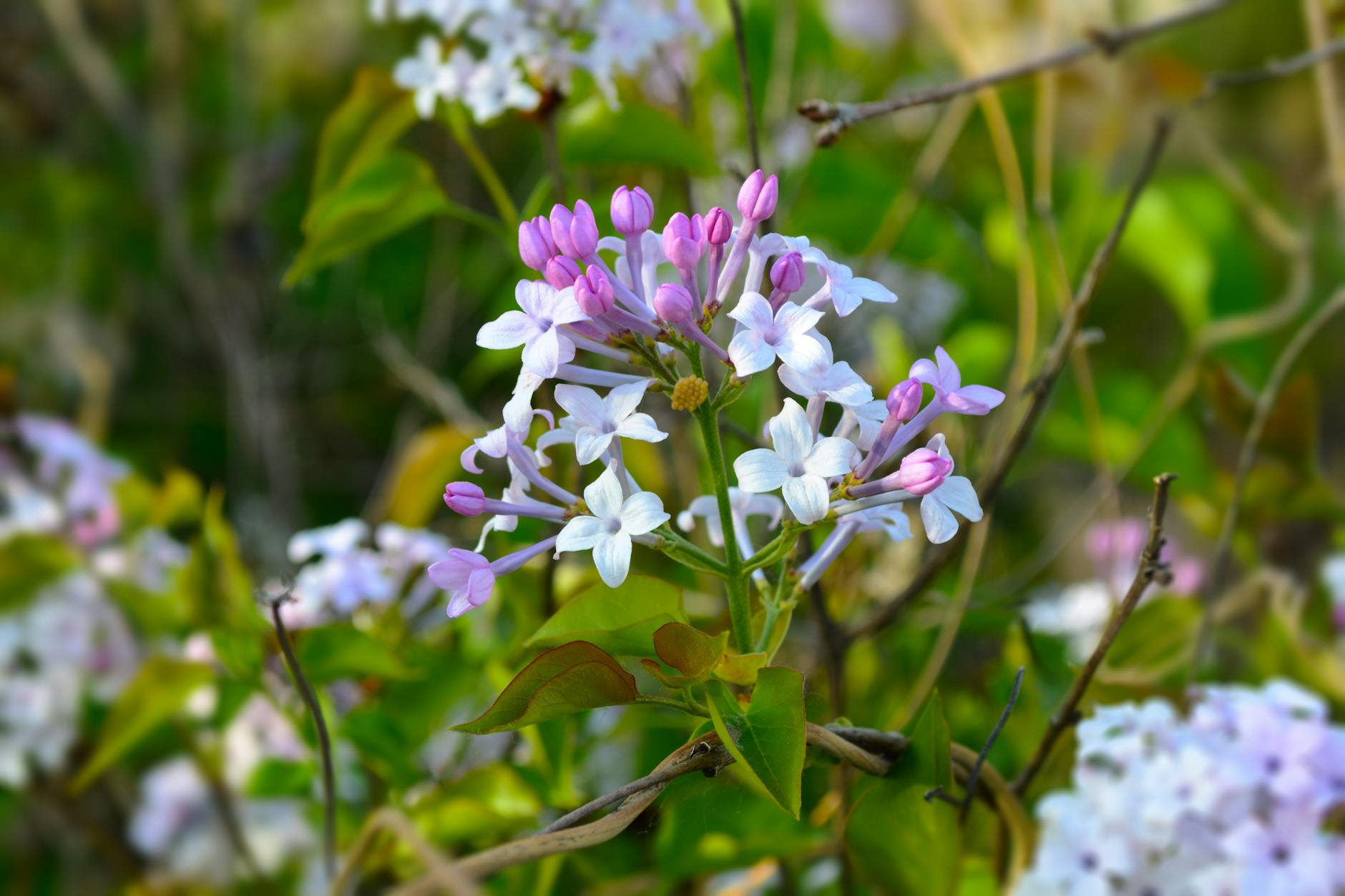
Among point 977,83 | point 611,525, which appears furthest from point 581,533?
point 977,83

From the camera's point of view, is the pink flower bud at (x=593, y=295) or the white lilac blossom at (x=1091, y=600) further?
the white lilac blossom at (x=1091, y=600)

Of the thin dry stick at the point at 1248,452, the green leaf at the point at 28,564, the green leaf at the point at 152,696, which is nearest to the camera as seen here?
the thin dry stick at the point at 1248,452

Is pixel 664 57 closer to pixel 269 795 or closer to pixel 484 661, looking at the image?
pixel 484 661

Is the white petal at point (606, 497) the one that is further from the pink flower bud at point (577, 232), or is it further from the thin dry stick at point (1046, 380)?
the thin dry stick at point (1046, 380)

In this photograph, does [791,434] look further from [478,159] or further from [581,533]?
[478,159]

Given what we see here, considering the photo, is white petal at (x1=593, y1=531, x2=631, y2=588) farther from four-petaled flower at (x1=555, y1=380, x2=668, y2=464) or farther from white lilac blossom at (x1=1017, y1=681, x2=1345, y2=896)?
white lilac blossom at (x1=1017, y1=681, x2=1345, y2=896)

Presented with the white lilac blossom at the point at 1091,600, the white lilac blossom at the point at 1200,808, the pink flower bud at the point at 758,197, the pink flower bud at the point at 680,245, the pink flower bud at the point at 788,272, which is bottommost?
the white lilac blossom at the point at 1091,600

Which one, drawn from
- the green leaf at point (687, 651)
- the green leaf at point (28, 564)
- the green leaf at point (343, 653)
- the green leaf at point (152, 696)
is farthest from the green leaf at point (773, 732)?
the green leaf at point (28, 564)

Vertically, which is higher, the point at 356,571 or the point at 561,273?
the point at 561,273
